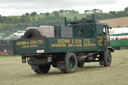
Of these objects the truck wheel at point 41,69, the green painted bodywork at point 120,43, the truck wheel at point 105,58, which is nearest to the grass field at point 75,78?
the truck wheel at point 41,69

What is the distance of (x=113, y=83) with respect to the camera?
1112cm

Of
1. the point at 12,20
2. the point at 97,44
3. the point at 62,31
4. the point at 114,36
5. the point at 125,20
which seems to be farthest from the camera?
the point at 12,20

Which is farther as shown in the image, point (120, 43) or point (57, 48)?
point (120, 43)

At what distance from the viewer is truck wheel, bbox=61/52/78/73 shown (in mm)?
15658

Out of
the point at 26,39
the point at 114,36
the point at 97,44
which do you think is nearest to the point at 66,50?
the point at 26,39

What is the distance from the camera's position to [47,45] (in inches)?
583

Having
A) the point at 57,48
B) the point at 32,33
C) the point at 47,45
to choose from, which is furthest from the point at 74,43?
the point at 32,33

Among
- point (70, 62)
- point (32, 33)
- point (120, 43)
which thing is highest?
point (32, 33)

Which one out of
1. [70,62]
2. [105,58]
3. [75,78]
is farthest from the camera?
[105,58]

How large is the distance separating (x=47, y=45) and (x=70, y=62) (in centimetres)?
197

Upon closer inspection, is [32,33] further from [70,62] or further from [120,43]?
[120,43]

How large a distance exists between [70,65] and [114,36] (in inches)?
1574

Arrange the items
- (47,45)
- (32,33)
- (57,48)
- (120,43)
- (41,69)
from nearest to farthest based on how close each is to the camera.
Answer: (47,45) → (57,48) → (32,33) → (41,69) → (120,43)

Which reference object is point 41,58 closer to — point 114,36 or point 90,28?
point 90,28
